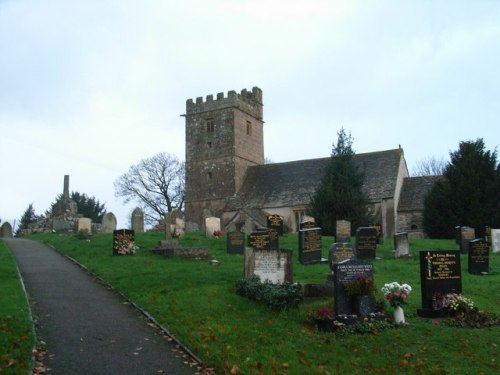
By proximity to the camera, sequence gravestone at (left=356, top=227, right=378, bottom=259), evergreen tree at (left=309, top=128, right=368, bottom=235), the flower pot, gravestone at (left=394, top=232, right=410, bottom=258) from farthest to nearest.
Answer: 1. evergreen tree at (left=309, top=128, right=368, bottom=235)
2. gravestone at (left=394, top=232, right=410, bottom=258)
3. gravestone at (left=356, top=227, right=378, bottom=259)
4. the flower pot

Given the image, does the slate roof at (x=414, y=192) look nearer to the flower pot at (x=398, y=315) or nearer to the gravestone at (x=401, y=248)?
the gravestone at (x=401, y=248)

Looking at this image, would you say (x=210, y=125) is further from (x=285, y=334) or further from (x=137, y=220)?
(x=285, y=334)

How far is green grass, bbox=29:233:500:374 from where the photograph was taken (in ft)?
27.8

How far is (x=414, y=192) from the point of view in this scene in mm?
41438

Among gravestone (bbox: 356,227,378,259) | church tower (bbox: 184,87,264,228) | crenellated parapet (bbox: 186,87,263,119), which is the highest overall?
crenellated parapet (bbox: 186,87,263,119)

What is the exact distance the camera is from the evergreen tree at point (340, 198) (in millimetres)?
32156

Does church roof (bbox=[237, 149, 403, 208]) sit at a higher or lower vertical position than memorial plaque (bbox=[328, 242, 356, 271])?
higher

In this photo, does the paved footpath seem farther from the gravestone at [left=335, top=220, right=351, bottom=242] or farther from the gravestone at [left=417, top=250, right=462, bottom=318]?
the gravestone at [left=335, top=220, right=351, bottom=242]

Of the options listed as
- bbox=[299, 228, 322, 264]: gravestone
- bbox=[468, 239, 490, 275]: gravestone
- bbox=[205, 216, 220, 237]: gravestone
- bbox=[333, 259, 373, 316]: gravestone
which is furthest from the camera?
bbox=[205, 216, 220, 237]: gravestone

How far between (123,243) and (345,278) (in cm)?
1172

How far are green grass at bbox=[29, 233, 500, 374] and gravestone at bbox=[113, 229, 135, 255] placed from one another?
3885 millimetres

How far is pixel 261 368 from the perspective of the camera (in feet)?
26.6

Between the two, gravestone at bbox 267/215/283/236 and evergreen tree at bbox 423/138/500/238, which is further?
evergreen tree at bbox 423/138/500/238

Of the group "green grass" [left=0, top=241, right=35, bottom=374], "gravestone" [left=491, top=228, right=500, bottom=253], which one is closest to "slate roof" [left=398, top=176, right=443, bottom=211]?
"gravestone" [left=491, top=228, right=500, bottom=253]
